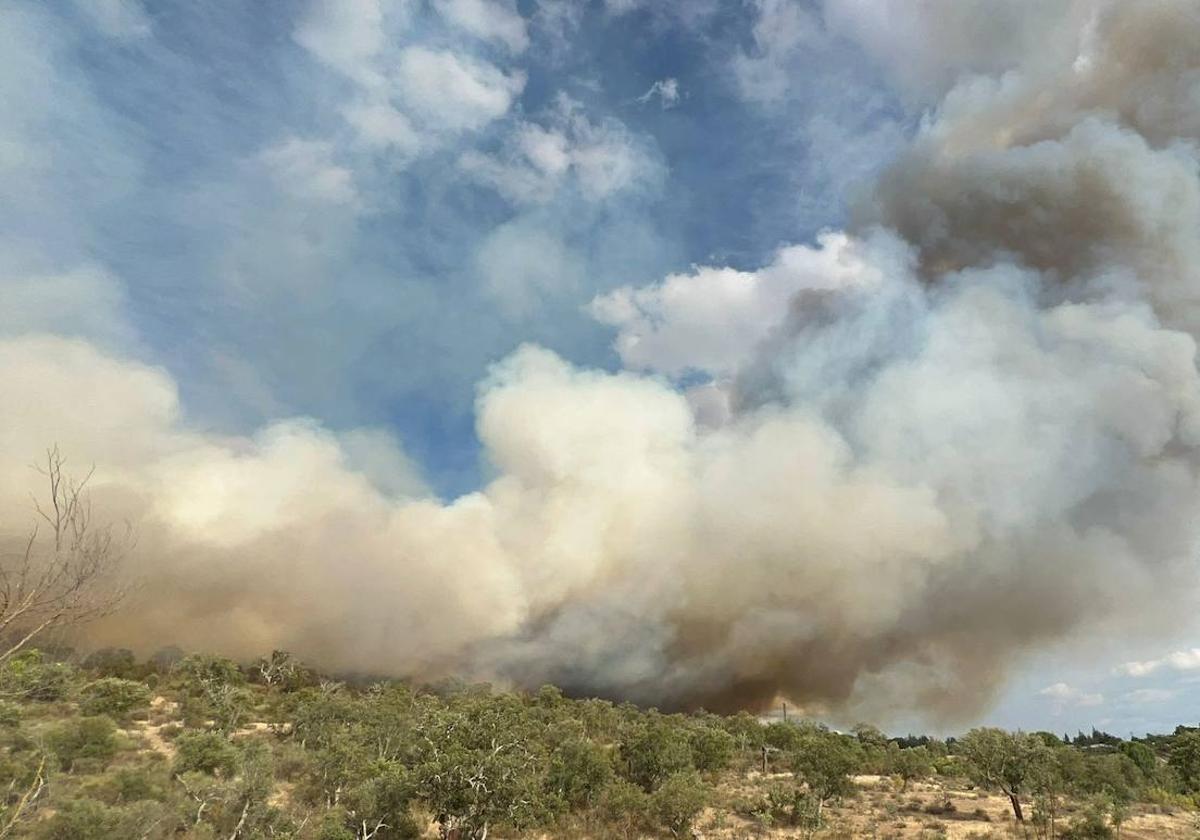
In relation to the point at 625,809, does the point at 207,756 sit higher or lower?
higher

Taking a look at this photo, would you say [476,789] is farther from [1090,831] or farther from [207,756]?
[1090,831]

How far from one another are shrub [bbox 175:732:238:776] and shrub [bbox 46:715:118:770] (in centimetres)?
538

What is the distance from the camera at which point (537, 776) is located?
35.5 metres

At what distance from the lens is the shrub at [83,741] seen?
42.4 meters

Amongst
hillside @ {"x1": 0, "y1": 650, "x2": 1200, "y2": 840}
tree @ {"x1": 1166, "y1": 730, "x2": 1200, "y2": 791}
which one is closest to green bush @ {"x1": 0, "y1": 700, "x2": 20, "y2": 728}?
hillside @ {"x1": 0, "y1": 650, "x2": 1200, "y2": 840}

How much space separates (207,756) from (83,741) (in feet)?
32.3

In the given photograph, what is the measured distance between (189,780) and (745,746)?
60014 millimetres

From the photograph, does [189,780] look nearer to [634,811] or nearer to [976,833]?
[634,811]

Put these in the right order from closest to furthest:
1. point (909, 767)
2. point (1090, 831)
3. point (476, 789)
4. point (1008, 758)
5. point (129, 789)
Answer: point (476, 789), point (129, 789), point (1090, 831), point (1008, 758), point (909, 767)

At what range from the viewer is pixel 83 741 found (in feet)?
145

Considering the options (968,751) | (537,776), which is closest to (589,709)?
(968,751)

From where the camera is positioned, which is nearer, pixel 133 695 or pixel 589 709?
pixel 133 695

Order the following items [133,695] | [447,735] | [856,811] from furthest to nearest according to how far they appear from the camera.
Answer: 1. [133,695]
2. [856,811]
3. [447,735]

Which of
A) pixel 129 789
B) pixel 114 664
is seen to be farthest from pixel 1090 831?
pixel 114 664
